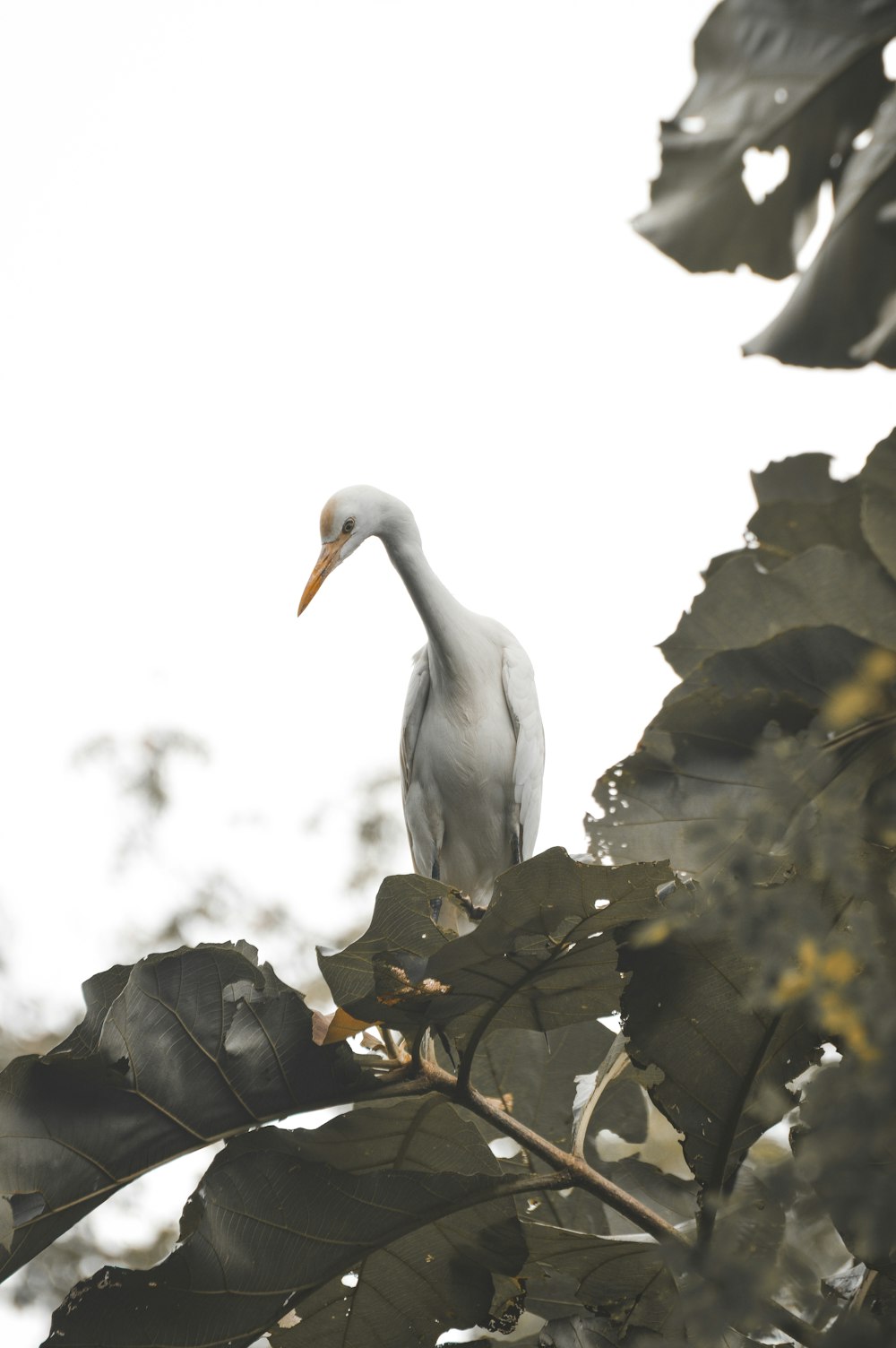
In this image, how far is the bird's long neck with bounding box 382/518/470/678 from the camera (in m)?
3.05

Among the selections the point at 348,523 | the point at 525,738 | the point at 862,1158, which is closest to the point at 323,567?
the point at 348,523

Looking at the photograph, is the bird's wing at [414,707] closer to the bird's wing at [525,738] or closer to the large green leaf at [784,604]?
the bird's wing at [525,738]

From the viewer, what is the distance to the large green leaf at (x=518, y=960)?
1.02 m

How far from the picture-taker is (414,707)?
3361 mm

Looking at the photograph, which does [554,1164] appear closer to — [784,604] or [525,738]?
[784,604]

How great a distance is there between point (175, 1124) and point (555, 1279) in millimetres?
440

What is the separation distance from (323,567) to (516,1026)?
1.88 meters

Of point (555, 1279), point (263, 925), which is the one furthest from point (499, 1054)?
point (263, 925)

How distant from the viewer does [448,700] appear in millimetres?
3182

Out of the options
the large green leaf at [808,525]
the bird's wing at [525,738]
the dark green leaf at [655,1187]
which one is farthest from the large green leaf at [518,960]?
the bird's wing at [525,738]

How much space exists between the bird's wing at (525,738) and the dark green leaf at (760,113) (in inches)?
81.2

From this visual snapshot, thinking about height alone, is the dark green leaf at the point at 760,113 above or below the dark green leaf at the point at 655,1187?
above

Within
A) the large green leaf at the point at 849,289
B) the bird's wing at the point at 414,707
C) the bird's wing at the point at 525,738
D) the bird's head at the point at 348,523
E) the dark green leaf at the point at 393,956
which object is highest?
the bird's head at the point at 348,523

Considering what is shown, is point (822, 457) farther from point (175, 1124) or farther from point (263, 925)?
point (263, 925)
